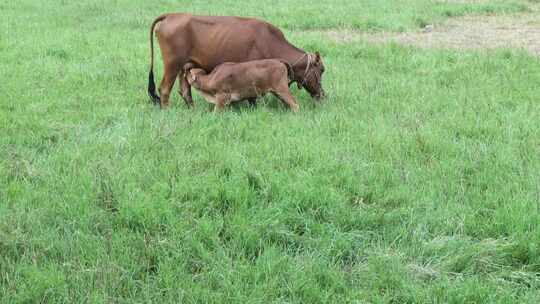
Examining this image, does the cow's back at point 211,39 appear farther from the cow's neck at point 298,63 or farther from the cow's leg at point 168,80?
the cow's neck at point 298,63

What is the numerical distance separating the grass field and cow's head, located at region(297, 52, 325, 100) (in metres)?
0.16

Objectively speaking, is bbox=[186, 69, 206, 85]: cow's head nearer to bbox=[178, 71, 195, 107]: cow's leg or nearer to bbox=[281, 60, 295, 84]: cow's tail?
bbox=[178, 71, 195, 107]: cow's leg

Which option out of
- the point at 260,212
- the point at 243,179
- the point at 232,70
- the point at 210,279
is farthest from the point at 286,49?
the point at 210,279

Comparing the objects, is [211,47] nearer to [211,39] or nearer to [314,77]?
[211,39]

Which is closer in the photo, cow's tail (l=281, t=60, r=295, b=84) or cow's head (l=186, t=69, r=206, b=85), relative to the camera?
cow's head (l=186, t=69, r=206, b=85)

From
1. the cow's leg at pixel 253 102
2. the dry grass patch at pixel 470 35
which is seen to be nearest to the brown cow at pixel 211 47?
the cow's leg at pixel 253 102

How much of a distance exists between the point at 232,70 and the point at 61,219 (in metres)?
3.29

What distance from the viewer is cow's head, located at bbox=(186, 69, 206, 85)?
7688mm

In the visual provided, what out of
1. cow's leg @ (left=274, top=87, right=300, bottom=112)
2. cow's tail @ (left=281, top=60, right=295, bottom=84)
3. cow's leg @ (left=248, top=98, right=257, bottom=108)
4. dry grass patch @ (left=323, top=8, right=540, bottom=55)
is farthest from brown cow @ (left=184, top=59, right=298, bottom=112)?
dry grass patch @ (left=323, top=8, right=540, bottom=55)

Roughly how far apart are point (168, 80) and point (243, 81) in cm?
100

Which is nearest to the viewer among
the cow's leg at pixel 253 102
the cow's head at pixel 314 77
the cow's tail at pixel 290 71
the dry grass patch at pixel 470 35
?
the cow's leg at pixel 253 102

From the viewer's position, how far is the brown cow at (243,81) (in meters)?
7.50

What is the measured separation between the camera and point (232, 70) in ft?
24.6

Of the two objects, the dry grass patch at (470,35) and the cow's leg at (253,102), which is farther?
the dry grass patch at (470,35)
